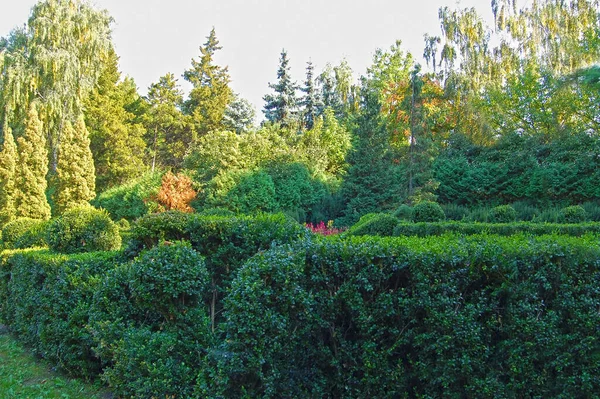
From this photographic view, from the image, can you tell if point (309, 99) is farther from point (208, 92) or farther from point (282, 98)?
point (208, 92)

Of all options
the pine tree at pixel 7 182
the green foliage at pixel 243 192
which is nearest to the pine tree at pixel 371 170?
the green foliage at pixel 243 192

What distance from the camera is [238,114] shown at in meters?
31.3

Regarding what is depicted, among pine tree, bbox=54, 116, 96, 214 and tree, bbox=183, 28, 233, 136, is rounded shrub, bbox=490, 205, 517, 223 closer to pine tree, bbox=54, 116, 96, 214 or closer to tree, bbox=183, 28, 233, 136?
pine tree, bbox=54, 116, 96, 214

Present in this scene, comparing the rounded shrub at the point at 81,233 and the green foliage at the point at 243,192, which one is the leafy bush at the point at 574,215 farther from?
the rounded shrub at the point at 81,233

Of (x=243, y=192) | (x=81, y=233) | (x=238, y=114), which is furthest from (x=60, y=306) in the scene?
(x=238, y=114)

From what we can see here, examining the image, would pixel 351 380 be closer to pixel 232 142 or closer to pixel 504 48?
pixel 232 142

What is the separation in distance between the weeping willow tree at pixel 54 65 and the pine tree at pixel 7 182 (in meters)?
2.46

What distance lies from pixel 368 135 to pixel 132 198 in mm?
11963

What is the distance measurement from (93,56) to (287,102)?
468 inches

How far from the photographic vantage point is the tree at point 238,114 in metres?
31.0

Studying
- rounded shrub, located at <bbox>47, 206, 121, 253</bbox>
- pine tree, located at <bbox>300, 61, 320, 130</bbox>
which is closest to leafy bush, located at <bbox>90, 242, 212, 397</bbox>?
rounded shrub, located at <bbox>47, 206, 121, 253</bbox>

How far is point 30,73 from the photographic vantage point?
885 inches

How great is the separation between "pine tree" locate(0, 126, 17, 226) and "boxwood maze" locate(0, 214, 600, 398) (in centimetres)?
1942

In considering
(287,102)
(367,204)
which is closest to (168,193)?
(367,204)
